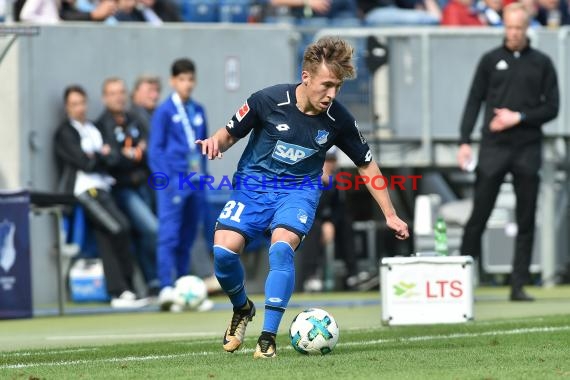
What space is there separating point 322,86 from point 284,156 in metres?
0.55

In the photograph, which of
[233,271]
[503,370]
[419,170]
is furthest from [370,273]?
[503,370]

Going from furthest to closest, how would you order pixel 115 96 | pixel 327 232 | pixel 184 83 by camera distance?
1. pixel 327 232
2. pixel 115 96
3. pixel 184 83

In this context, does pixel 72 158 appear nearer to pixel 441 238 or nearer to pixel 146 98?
pixel 146 98

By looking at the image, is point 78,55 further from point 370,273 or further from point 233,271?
point 233,271

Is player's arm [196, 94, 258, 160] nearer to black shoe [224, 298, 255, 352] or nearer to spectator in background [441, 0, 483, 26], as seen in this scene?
black shoe [224, 298, 255, 352]

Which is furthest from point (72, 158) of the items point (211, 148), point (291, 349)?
point (211, 148)

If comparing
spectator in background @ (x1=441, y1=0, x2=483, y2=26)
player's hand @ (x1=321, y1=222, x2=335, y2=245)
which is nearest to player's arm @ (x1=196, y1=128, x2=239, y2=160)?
player's hand @ (x1=321, y1=222, x2=335, y2=245)

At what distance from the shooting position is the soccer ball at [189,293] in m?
14.6

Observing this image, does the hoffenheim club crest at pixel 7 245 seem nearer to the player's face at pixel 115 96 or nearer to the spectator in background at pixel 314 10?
the player's face at pixel 115 96

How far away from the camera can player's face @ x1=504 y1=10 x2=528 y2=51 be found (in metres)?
14.4

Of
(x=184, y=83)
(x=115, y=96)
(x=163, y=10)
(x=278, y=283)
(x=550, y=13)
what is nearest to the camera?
(x=278, y=283)

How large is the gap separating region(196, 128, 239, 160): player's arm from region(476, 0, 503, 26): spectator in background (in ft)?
35.7

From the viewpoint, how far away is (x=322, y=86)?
902cm

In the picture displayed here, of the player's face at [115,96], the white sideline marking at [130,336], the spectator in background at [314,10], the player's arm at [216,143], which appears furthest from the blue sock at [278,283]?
the spectator in background at [314,10]
